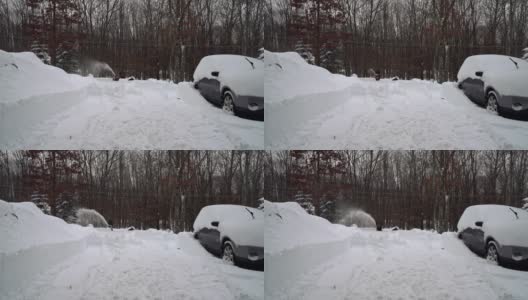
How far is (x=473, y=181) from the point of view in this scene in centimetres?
583

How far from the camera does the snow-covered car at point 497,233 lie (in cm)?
576

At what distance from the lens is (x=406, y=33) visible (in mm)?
5875

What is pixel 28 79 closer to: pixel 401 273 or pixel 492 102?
pixel 401 273

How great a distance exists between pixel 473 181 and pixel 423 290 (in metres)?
0.94

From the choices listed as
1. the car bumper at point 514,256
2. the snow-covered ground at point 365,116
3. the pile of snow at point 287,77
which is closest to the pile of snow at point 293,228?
the snow-covered ground at point 365,116

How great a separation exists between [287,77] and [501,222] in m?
2.00

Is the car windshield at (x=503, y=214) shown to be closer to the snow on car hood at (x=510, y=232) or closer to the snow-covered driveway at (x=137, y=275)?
the snow on car hood at (x=510, y=232)

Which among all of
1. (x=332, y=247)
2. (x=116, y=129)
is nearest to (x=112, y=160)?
(x=116, y=129)

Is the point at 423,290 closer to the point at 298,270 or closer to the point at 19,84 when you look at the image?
the point at 298,270

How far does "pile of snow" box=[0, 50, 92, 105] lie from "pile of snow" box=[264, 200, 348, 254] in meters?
1.81

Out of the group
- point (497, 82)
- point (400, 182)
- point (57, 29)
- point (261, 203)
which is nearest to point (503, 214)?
point (400, 182)

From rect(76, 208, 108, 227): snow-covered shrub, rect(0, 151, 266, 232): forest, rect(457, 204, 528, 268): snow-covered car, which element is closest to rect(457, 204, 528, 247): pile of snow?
rect(457, 204, 528, 268): snow-covered car

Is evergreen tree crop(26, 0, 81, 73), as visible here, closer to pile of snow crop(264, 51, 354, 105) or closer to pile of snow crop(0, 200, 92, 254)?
pile of snow crop(0, 200, 92, 254)

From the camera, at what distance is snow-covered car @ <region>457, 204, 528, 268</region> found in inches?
227
